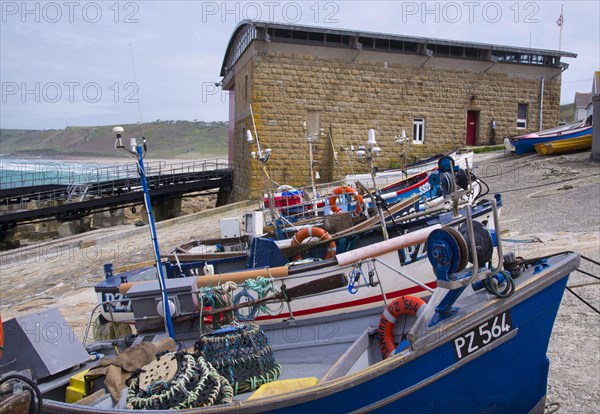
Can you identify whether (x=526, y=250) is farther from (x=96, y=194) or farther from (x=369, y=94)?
(x=96, y=194)

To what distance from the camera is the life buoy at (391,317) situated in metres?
4.56

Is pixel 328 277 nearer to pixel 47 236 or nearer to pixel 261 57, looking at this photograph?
pixel 261 57

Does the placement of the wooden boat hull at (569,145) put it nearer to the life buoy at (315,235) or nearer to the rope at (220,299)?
the life buoy at (315,235)

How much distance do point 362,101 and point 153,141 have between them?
12392cm

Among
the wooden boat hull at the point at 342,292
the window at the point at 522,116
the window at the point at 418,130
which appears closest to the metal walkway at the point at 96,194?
the window at the point at 418,130

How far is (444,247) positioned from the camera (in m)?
3.69

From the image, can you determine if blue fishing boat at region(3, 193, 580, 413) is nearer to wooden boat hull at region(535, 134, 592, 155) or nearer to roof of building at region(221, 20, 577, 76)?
wooden boat hull at region(535, 134, 592, 155)

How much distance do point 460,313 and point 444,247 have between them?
2.10 ft

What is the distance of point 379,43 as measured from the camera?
21.6 meters

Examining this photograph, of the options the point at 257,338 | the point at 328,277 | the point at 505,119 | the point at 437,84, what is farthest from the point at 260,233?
the point at 505,119

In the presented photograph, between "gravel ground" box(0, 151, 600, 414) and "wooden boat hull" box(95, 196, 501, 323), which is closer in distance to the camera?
"gravel ground" box(0, 151, 600, 414)

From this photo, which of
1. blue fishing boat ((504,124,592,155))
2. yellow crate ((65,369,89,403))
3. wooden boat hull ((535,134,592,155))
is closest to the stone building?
blue fishing boat ((504,124,592,155))

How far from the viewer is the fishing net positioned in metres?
3.80

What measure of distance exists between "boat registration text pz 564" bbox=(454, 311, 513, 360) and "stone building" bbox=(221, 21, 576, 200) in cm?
1618
